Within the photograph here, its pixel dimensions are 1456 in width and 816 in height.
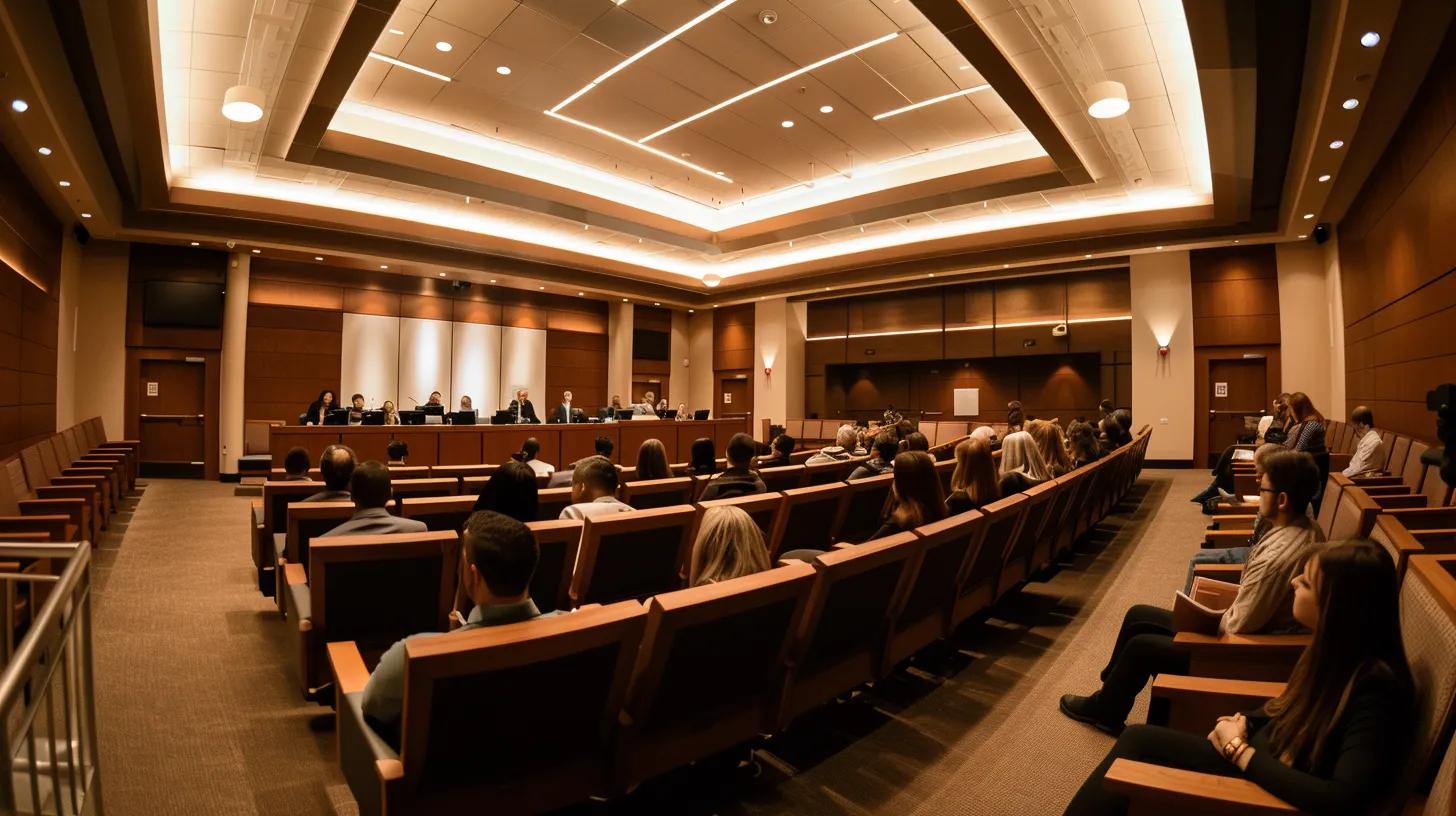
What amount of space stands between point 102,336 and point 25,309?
112 inches

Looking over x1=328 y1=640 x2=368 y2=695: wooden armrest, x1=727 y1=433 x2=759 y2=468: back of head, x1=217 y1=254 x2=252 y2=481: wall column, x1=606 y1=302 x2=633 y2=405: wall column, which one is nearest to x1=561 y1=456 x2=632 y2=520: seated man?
x1=727 y1=433 x2=759 y2=468: back of head

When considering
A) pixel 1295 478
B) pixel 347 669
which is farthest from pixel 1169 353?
pixel 347 669

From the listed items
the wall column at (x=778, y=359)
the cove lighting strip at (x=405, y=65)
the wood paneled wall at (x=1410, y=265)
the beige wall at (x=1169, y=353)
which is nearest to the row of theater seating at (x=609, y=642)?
the wood paneled wall at (x=1410, y=265)

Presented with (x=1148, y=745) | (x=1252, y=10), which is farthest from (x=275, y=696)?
(x=1252, y=10)

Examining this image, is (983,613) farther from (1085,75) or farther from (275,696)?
(1085,75)

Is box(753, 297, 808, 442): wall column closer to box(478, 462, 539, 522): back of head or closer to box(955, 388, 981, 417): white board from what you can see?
box(955, 388, 981, 417): white board

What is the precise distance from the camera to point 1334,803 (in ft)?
4.24

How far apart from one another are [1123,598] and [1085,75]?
4503 millimetres

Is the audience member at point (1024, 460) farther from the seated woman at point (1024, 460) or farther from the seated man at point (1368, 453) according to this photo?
the seated man at point (1368, 453)

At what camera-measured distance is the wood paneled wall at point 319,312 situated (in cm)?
1111

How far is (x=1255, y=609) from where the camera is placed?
7.11 ft

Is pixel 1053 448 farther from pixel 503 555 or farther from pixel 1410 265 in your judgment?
pixel 503 555

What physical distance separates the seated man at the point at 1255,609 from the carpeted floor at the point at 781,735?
0.15 m

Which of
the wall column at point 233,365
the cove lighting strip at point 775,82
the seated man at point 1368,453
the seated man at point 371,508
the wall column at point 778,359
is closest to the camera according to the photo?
the seated man at point 371,508
